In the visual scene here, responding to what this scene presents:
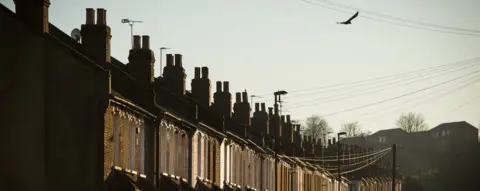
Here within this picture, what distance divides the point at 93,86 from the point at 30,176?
3.88 metres

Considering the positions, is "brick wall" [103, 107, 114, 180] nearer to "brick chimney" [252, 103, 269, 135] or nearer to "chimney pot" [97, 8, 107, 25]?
"chimney pot" [97, 8, 107, 25]

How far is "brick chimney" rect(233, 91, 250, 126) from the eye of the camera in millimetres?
82812

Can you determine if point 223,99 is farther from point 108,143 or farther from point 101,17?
point 108,143

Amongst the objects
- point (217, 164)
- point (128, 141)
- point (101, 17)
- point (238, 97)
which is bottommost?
point (128, 141)

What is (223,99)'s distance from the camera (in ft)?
244

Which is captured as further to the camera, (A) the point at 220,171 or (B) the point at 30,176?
(A) the point at 220,171

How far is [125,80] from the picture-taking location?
47.4 metres

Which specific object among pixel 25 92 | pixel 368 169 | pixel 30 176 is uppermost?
pixel 368 169

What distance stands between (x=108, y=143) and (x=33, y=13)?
5243mm

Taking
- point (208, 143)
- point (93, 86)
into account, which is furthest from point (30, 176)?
point (208, 143)

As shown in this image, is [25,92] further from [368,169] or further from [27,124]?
[368,169]

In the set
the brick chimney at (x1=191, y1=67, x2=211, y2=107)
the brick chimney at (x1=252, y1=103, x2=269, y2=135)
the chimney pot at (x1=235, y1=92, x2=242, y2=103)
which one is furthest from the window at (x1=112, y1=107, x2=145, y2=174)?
the brick chimney at (x1=252, y1=103, x2=269, y2=135)

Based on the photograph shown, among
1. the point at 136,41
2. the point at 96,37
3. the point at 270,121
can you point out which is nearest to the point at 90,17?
the point at 96,37

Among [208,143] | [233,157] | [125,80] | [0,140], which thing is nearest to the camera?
[0,140]
